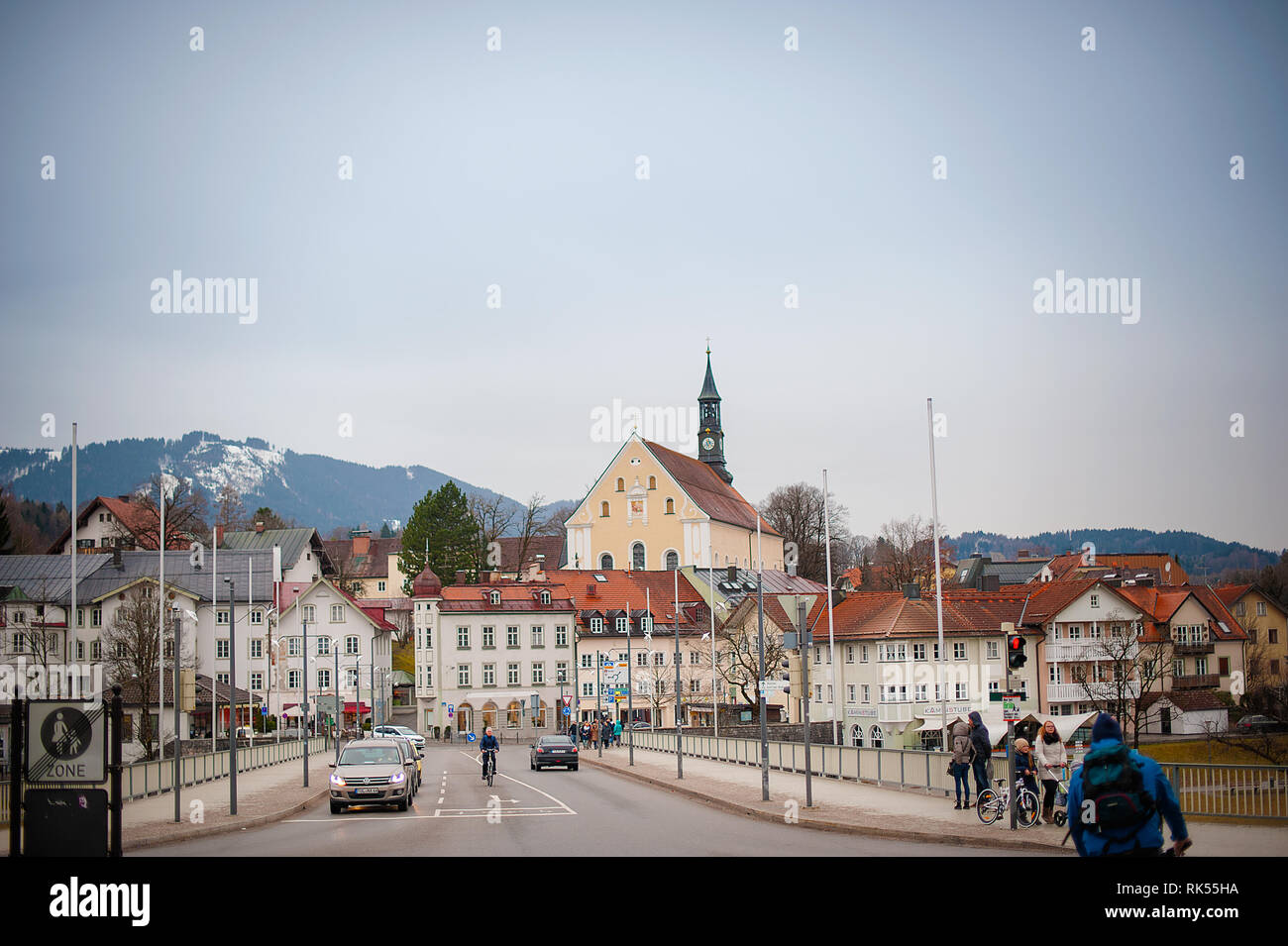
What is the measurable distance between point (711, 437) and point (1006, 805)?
4507 inches

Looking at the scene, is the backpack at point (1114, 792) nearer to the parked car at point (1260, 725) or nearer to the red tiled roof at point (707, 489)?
the parked car at point (1260, 725)

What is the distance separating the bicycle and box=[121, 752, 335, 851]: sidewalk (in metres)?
13.0

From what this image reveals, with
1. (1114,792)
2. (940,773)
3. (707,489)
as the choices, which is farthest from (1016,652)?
(707,489)

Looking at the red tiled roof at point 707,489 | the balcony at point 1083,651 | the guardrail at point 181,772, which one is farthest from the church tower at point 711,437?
the guardrail at point 181,772

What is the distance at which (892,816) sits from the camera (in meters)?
21.3

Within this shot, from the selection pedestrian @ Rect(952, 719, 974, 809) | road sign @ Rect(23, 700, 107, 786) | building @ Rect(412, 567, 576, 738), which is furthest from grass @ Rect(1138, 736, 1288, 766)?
road sign @ Rect(23, 700, 107, 786)

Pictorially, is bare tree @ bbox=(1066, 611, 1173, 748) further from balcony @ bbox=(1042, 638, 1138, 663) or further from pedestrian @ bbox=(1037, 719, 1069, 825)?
pedestrian @ bbox=(1037, 719, 1069, 825)

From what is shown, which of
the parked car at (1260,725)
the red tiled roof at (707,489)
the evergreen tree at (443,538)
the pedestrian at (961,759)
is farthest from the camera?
the evergreen tree at (443,538)

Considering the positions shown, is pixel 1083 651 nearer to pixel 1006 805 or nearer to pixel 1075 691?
pixel 1075 691

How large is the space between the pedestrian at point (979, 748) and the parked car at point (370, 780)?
11717mm

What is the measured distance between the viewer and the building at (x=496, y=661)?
88938 mm

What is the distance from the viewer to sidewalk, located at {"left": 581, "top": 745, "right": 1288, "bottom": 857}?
16.8 metres
